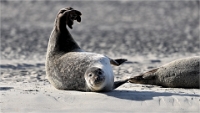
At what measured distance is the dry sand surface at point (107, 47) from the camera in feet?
20.4

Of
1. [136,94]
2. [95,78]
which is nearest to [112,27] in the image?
[136,94]

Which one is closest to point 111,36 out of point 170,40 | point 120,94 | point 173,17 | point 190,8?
point 170,40

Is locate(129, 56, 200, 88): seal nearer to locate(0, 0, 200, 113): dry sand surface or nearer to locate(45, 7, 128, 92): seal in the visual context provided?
locate(0, 0, 200, 113): dry sand surface

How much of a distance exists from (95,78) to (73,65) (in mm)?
602

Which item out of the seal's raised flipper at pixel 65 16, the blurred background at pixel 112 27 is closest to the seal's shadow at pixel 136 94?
the seal's raised flipper at pixel 65 16

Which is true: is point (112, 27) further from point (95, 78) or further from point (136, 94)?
point (95, 78)

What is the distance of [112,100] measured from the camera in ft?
20.7

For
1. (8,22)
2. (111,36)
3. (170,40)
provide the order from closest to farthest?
(170,40), (111,36), (8,22)

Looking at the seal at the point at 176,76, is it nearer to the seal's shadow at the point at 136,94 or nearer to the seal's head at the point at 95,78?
the seal's shadow at the point at 136,94

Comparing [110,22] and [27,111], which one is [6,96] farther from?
[110,22]

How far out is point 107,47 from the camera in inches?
583

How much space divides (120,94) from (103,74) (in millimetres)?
348

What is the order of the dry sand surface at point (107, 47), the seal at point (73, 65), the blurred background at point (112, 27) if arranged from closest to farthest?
the dry sand surface at point (107, 47) < the seal at point (73, 65) < the blurred background at point (112, 27)

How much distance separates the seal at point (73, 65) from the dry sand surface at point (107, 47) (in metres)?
0.14
